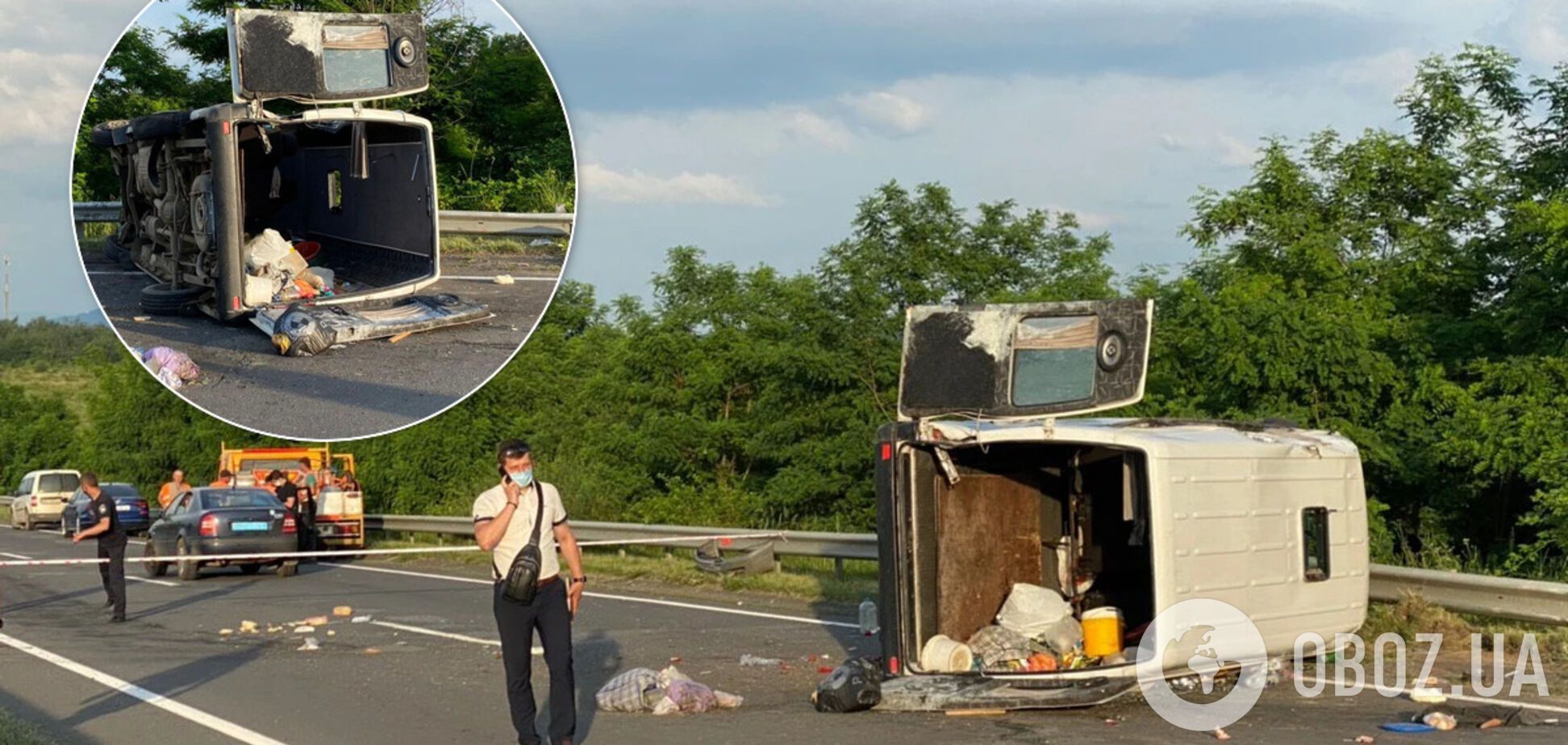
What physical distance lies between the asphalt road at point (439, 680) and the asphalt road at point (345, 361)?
9.80 feet

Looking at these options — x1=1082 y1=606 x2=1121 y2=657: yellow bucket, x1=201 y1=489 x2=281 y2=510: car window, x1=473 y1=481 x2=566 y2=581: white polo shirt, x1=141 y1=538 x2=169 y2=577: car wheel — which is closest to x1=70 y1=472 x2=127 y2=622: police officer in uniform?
x1=201 y1=489 x2=281 y2=510: car window

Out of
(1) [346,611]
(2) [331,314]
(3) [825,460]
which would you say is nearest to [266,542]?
(1) [346,611]

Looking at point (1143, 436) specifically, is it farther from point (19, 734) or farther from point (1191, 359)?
point (1191, 359)

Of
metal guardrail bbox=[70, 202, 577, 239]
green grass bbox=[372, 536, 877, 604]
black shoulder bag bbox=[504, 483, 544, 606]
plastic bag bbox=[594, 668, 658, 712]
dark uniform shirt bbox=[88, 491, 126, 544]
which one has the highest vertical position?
metal guardrail bbox=[70, 202, 577, 239]

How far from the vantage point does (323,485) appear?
29156 millimetres

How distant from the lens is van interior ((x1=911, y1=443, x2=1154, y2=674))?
1072 centimetres

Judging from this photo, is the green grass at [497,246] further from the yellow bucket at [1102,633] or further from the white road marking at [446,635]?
the white road marking at [446,635]

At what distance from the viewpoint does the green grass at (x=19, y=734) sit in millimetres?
9039

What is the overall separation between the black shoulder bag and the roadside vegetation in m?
7.66

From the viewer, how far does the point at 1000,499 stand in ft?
37.9

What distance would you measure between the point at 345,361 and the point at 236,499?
58.8 feet

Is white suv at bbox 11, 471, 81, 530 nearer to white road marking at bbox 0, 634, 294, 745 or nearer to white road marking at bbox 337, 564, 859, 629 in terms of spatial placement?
white road marking at bbox 337, 564, 859, 629

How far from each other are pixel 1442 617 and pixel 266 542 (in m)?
15.6

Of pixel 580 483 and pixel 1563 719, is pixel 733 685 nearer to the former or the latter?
pixel 1563 719
